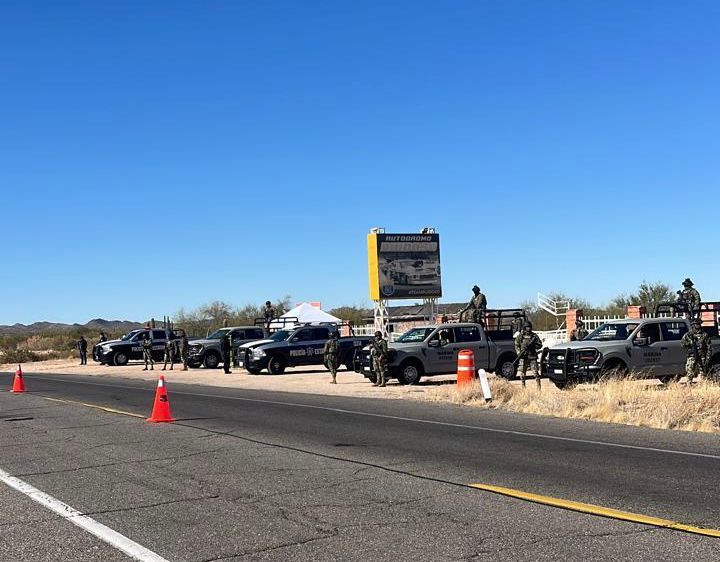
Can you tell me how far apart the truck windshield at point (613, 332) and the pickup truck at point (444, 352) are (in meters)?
3.87

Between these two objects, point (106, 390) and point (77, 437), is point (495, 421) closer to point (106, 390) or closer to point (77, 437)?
point (77, 437)

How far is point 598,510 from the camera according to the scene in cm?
752

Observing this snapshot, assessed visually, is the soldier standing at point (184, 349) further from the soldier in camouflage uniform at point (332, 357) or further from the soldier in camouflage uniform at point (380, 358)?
the soldier in camouflage uniform at point (380, 358)

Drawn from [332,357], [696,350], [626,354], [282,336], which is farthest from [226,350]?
[696,350]

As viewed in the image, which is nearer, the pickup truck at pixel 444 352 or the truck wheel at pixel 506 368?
the pickup truck at pixel 444 352

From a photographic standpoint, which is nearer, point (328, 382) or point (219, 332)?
point (328, 382)

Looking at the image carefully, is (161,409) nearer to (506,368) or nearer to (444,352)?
(444,352)

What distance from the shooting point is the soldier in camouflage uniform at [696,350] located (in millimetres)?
19766

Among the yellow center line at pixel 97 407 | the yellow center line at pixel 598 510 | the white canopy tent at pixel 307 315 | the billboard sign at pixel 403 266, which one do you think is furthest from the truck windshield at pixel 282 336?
the yellow center line at pixel 598 510

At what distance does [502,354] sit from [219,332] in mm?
18027

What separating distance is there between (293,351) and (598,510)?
26.5m

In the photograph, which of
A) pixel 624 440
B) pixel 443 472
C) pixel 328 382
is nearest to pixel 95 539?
pixel 443 472

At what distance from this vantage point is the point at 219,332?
39812 millimetres

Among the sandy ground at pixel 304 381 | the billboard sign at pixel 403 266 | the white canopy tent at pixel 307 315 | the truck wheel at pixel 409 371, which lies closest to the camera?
the sandy ground at pixel 304 381
